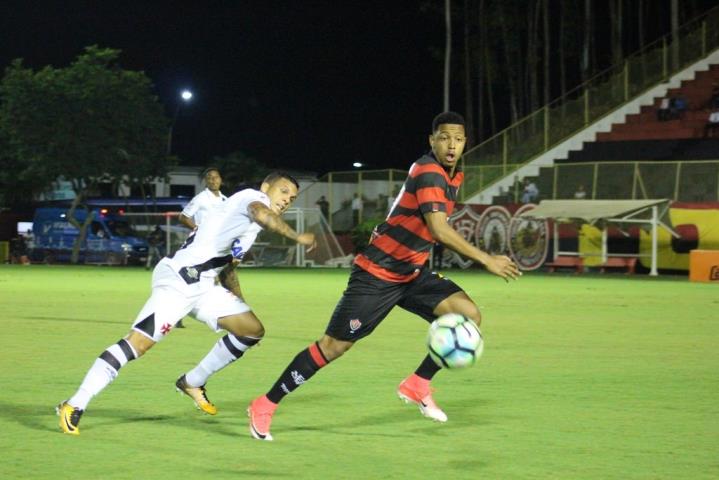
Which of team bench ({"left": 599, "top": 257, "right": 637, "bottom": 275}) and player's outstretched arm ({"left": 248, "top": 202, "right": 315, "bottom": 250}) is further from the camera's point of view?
team bench ({"left": 599, "top": 257, "right": 637, "bottom": 275})

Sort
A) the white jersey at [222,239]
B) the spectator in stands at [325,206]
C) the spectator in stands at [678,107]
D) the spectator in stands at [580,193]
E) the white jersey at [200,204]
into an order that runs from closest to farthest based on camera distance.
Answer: the white jersey at [222,239] < the white jersey at [200,204] < the spectator in stands at [580,193] < the spectator in stands at [678,107] < the spectator in stands at [325,206]

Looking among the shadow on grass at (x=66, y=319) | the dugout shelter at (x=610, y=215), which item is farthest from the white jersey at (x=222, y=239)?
the dugout shelter at (x=610, y=215)

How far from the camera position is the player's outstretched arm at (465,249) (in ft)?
26.7

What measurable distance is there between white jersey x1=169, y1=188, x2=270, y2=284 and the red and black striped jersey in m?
0.83

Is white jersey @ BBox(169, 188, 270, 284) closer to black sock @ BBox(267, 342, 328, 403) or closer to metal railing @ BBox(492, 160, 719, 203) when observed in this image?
black sock @ BBox(267, 342, 328, 403)

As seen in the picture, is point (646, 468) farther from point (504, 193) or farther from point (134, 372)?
point (504, 193)

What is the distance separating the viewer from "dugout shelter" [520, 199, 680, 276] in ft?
115

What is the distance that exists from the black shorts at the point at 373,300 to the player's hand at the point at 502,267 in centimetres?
89

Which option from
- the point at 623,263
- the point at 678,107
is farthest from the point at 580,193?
the point at 678,107

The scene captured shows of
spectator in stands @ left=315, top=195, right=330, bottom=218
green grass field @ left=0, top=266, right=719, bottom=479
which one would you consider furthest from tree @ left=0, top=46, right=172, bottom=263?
green grass field @ left=0, top=266, right=719, bottom=479

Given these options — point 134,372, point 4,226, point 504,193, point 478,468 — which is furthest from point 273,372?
point 4,226

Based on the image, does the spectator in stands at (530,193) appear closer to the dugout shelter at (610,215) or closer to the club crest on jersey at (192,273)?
the dugout shelter at (610,215)

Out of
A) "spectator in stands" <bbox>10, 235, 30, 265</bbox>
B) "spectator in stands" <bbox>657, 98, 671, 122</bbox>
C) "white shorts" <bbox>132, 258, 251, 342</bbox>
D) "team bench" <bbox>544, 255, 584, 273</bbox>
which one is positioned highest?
"spectator in stands" <bbox>657, 98, 671, 122</bbox>

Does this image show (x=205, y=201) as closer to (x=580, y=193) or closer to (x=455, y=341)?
(x=455, y=341)
